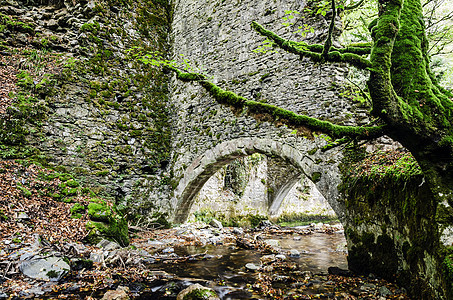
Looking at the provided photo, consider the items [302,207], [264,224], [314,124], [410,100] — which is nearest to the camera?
[410,100]

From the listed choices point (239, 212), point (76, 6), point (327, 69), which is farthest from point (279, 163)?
point (76, 6)

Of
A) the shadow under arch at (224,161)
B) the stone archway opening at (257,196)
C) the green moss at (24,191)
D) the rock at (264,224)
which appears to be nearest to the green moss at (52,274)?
the green moss at (24,191)

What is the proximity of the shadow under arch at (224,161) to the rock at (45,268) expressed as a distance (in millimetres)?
3669

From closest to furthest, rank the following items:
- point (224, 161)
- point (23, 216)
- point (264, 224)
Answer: point (23, 216)
point (224, 161)
point (264, 224)

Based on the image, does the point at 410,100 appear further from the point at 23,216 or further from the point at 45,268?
the point at 23,216

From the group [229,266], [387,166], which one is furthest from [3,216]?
[387,166]

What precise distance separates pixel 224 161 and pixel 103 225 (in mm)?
2917

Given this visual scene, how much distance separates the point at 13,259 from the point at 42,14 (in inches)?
241

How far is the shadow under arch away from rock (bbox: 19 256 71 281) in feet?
12.0

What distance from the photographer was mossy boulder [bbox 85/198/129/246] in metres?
3.86

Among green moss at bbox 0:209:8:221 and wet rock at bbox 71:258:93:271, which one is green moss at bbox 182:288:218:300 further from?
green moss at bbox 0:209:8:221

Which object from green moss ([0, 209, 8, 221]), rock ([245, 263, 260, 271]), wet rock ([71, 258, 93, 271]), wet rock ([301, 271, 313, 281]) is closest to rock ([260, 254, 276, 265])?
rock ([245, 263, 260, 271])

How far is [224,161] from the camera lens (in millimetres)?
6043

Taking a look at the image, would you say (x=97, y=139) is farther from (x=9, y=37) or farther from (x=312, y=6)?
(x=312, y=6)
